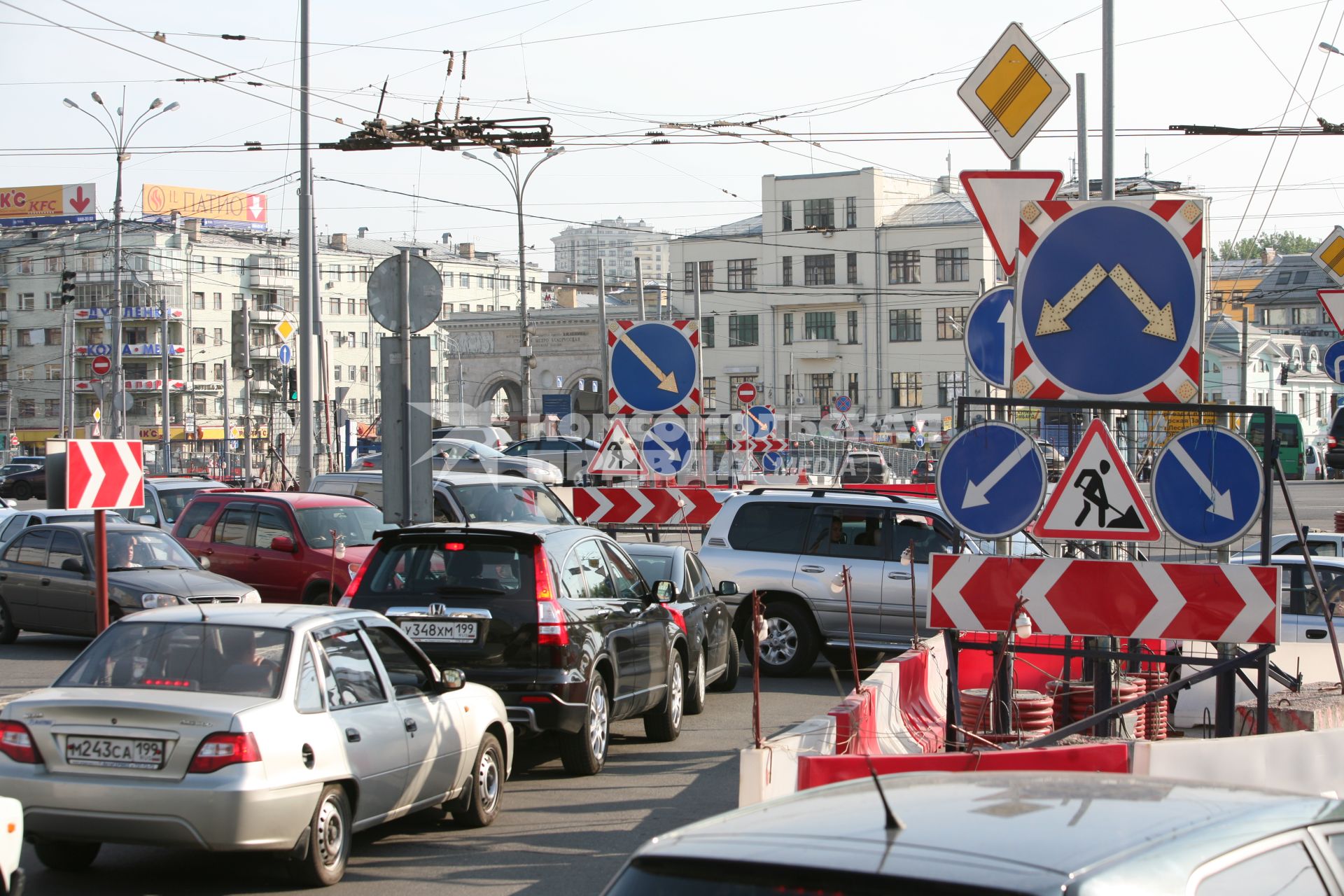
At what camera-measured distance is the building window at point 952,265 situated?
7675 cm

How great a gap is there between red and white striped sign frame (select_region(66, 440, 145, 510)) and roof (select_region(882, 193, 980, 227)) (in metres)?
69.0

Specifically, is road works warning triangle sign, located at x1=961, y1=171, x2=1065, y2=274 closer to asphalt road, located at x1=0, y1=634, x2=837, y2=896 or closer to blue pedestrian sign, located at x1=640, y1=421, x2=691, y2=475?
asphalt road, located at x1=0, y1=634, x2=837, y2=896

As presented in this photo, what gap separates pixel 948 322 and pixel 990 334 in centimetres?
6560

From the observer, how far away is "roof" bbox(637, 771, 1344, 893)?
8.54 feet

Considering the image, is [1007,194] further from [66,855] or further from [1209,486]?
[66,855]

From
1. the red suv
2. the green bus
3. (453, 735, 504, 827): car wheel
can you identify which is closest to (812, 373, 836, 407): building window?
the green bus

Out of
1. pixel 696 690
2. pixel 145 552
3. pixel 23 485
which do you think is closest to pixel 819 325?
pixel 23 485

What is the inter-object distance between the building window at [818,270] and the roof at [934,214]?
11.7ft

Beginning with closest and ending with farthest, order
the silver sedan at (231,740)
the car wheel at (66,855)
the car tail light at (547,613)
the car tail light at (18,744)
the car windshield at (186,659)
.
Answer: the silver sedan at (231,740), the car tail light at (18,744), the car windshield at (186,659), the car wheel at (66,855), the car tail light at (547,613)

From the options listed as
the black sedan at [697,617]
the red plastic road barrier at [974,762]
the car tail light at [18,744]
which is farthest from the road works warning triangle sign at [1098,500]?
the car tail light at [18,744]

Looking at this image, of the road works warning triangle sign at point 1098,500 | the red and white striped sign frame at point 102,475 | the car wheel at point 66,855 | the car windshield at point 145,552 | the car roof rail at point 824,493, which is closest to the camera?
the car wheel at point 66,855

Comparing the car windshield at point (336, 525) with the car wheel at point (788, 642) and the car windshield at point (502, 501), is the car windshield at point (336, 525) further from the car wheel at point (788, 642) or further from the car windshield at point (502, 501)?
the car wheel at point (788, 642)

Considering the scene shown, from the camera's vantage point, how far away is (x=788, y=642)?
15.0 meters

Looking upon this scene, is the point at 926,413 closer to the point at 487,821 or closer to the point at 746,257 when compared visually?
the point at 746,257
